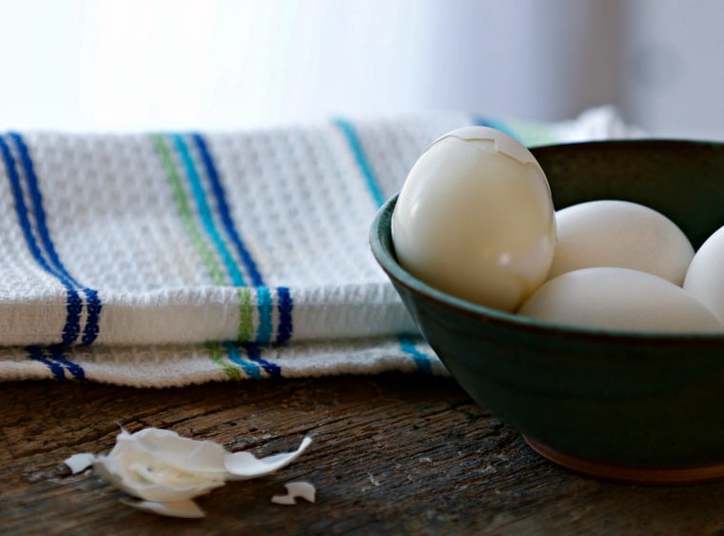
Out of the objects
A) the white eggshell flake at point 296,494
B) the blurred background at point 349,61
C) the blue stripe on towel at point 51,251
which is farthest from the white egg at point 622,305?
the blurred background at point 349,61

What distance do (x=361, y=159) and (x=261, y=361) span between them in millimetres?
276

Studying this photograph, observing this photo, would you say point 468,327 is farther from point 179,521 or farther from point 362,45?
point 362,45

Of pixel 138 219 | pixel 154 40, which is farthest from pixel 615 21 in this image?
pixel 138 219

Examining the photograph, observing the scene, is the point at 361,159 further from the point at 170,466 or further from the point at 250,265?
the point at 170,466

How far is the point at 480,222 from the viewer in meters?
0.45

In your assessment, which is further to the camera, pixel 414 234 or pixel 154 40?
pixel 154 40

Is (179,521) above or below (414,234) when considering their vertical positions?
below

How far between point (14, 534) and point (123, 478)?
2.0 inches

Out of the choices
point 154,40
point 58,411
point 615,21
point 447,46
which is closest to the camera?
point 58,411

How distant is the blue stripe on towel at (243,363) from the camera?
22.3 inches

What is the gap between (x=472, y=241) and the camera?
45 centimetres

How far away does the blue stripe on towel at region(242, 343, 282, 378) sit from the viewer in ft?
1.86

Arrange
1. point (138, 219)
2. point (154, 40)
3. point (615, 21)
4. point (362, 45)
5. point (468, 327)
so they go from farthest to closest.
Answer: point (615, 21), point (362, 45), point (154, 40), point (138, 219), point (468, 327)

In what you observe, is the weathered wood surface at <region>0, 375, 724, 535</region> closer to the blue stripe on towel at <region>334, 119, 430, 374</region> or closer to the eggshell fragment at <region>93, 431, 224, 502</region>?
the eggshell fragment at <region>93, 431, 224, 502</region>
